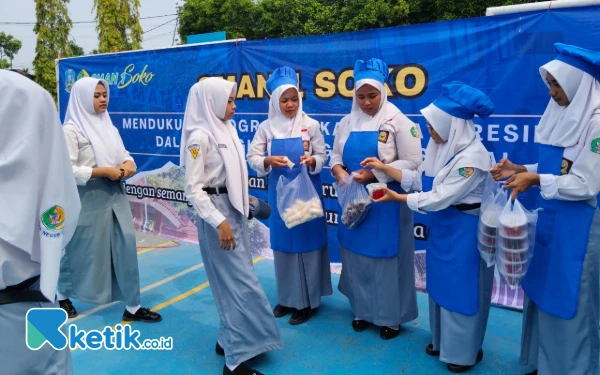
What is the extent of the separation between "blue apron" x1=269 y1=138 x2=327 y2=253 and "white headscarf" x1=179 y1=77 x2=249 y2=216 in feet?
2.33

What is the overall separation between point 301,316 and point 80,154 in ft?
6.48

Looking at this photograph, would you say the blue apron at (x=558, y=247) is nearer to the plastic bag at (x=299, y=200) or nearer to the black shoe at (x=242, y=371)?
the plastic bag at (x=299, y=200)

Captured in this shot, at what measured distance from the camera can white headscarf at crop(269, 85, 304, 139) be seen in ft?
11.5

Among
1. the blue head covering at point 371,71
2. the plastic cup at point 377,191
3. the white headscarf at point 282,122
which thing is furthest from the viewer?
the white headscarf at point 282,122

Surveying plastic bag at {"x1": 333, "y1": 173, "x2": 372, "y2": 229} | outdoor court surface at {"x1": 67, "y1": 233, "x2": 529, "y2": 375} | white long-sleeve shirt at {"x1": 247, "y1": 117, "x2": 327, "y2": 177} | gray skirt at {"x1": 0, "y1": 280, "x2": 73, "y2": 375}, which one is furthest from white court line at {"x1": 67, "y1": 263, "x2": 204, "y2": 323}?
gray skirt at {"x1": 0, "y1": 280, "x2": 73, "y2": 375}

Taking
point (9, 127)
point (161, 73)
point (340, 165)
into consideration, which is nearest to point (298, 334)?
point (340, 165)

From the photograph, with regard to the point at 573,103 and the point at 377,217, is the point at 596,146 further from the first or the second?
the point at 377,217

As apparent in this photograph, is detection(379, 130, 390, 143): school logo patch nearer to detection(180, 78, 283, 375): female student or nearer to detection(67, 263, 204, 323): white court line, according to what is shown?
detection(180, 78, 283, 375): female student

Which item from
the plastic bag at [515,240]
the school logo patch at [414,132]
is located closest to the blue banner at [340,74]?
the school logo patch at [414,132]

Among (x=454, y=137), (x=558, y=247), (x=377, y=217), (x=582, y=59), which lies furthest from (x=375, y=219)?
(x=582, y=59)

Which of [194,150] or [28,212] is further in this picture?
[194,150]

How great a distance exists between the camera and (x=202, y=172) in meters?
2.69

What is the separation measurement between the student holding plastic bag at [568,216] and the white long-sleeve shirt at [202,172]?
5.01 feet

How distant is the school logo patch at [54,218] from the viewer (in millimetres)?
1569
